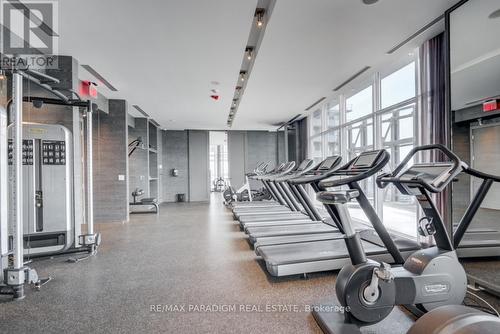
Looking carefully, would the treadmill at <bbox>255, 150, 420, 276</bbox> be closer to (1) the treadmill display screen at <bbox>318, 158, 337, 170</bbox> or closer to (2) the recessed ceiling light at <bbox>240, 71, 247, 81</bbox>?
(1) the treadmill display screen at <bbox>318, 158, 337, 170</bbox>

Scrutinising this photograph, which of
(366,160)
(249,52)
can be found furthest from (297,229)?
(249,52)

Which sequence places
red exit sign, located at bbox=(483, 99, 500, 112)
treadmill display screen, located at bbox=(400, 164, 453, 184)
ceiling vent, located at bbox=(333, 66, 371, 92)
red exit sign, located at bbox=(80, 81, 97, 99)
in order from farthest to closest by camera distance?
red exit sign, located at bbox=(80, 81, 97, 99), ceiling vent, located at bbox=(333, 66, 371, 92), red exit sign, located at bbox=(483, 99, 500, 112), treadmill display screen, located at bbox=(400, 164, 453, 184)

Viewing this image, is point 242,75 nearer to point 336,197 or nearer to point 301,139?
point 336,197

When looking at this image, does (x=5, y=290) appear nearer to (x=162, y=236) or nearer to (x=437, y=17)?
(x=162, y=236)

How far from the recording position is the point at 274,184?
630 cm

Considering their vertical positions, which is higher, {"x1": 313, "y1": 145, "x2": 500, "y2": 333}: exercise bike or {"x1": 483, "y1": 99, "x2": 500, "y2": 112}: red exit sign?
{"x1": 483, "y1": 99, "x2": 500, "y2": 112}: red exit sign

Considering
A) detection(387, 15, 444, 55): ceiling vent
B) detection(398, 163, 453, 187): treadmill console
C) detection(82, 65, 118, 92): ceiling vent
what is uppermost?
detection(82, 65, 118, 92): ceiling vent

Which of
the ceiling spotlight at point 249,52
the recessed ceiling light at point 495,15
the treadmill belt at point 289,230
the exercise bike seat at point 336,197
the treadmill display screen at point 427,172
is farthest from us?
the ceiling spotlight at point 249,52

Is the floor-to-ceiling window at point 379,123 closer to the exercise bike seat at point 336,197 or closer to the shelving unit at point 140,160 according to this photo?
the exercise bike seat at point 336,197

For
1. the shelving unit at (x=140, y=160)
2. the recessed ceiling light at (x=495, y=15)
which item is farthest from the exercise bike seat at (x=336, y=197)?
the shelving unit at (x=140, y=160)

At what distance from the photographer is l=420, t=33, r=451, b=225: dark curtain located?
3.49m

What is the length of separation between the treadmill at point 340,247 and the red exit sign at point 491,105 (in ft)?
5.07

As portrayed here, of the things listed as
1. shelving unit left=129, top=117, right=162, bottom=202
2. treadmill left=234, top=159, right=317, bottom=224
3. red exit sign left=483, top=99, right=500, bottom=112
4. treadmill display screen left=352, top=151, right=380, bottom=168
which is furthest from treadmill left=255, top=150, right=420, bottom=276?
A: shelving unit left=129, top=117, right=162, bottom=202

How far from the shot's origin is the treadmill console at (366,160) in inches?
87.8
